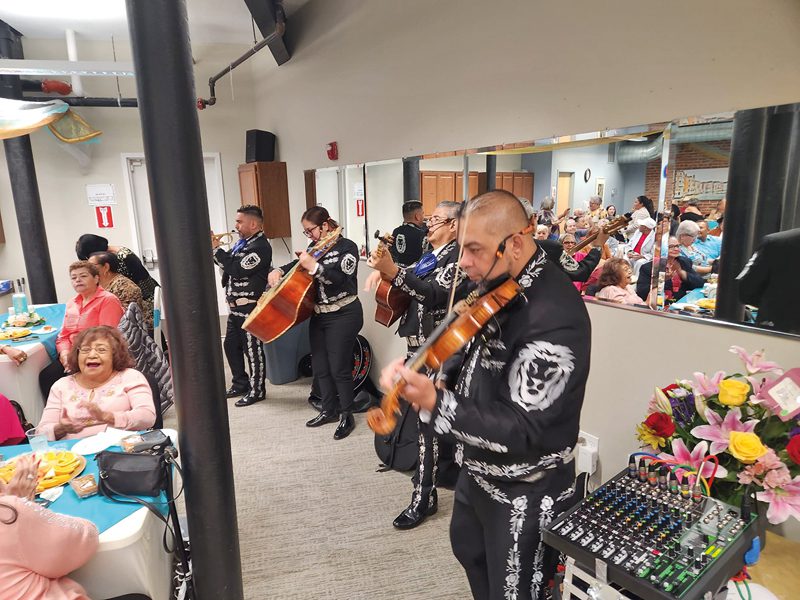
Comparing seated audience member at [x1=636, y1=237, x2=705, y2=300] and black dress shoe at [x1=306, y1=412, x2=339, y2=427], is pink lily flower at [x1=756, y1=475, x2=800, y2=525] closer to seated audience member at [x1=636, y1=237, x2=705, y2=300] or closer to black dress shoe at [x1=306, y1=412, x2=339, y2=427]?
seated audience member at [x1=636, y1=237, x2=705, y2=300]

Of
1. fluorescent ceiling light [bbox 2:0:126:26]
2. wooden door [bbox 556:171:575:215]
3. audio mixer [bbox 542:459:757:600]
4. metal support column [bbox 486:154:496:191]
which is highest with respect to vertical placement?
fluorescent ceiling light [bbox 2:0:126:26]

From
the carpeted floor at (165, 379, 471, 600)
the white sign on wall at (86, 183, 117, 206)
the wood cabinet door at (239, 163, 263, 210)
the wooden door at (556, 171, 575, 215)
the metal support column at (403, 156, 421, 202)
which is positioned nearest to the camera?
the carpeted floor at (165, 379, 471, 600)

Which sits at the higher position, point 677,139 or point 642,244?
point 677,139

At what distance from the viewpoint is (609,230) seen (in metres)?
2.37

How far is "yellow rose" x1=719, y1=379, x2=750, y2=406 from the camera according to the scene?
4.53 ft

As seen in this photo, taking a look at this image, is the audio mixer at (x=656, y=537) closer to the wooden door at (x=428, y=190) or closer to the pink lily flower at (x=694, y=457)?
the pink lily flower at (x=694, y=457)

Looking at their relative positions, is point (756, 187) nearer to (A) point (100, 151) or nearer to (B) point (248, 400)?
(B) point (248, 400)

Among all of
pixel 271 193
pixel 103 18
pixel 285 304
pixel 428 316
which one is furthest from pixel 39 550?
pixel 103 18

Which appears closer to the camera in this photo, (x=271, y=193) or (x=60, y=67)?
(x=60, y=67)

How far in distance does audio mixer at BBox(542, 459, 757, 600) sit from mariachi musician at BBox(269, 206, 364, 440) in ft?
7.85

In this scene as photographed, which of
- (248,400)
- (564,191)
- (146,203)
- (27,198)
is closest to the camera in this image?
(564,191)

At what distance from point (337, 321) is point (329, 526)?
1.42 m

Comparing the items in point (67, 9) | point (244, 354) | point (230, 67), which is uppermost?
point (67, 9)

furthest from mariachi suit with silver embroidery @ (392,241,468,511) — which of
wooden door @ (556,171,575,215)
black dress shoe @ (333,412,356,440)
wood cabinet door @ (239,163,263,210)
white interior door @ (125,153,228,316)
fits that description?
white interior door @ (125,153,228,316)
